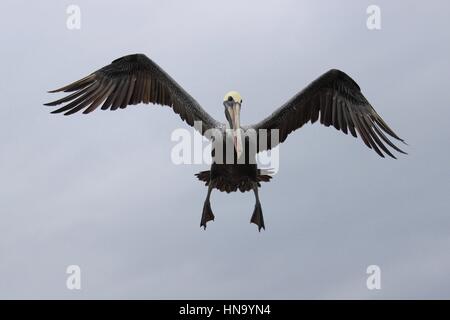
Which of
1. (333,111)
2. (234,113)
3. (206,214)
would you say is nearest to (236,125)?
(234,113)

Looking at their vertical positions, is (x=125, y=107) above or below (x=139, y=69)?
below

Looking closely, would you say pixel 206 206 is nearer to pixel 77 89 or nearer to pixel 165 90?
pixel 165 90

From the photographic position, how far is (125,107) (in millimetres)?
11055

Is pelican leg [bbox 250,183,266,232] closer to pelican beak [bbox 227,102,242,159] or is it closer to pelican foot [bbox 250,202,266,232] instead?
pelican foot [bbox 250,202,266,232]

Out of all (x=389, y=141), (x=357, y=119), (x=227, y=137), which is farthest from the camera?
(x=357, y=119)

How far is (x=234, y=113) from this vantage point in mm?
9617

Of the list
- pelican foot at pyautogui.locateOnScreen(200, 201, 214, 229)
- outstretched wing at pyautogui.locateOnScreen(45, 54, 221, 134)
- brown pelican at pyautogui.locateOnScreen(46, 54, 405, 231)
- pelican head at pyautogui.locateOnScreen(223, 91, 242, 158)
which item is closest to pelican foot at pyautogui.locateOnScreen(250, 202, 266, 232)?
brown pelican at pyautogui.locateOnScreen(46, 54, 405, 231)

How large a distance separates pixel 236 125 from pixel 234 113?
0.24 m

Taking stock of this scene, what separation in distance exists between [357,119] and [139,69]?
4.57 m

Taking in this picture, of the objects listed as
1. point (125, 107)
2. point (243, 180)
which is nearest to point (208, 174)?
A: point (243, 180)

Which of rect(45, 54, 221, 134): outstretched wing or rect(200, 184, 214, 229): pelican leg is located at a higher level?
rect(45, 54, 221, 134): outstretched wing

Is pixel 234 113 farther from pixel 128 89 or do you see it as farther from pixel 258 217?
pixel 128 89

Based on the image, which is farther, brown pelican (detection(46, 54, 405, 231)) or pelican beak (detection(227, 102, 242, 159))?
brown pelican (detection(46, 54, 405, 231))

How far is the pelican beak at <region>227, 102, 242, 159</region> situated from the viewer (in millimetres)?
9359
